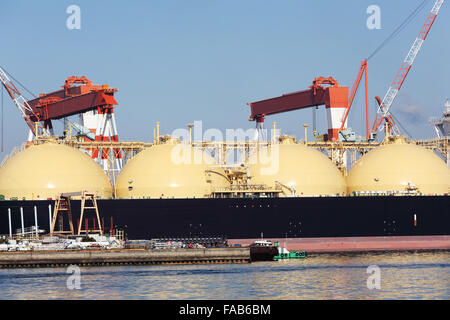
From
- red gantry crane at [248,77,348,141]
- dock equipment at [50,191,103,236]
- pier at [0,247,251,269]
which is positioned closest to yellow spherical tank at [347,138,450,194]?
red gantry crane at [248,77,348,141]

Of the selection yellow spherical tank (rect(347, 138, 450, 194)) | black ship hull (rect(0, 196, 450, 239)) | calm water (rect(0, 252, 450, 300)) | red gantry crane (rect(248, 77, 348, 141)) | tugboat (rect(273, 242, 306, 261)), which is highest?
red gantry crane (rect(248, 77, 348, 141))

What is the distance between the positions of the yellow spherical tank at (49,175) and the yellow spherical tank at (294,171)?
17637mm

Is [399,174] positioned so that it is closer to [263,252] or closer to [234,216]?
[234,216]

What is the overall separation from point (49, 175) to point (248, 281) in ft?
138

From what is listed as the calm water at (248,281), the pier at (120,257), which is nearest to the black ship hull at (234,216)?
the pier at (120,257)

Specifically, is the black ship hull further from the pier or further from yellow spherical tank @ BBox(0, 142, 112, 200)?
Answer: the pier

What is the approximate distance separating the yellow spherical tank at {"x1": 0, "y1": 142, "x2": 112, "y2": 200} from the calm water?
22.4 m

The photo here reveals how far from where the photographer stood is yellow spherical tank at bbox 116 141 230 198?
97375mm

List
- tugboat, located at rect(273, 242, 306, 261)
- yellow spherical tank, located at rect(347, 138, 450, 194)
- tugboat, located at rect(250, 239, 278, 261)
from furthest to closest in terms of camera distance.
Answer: yellow spherical tank, located at rect(347, 138, 450, 194)
tugboat, located at rect(273, 242, 306, 261)
tugboat, located at rect(250, 239, 278, 261)

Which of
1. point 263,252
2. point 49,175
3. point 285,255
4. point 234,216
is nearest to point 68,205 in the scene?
point 49,175

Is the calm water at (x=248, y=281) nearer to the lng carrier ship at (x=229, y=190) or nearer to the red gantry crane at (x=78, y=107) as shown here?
the lng carrier ship at (x=229, y=190)

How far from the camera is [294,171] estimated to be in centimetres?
10012

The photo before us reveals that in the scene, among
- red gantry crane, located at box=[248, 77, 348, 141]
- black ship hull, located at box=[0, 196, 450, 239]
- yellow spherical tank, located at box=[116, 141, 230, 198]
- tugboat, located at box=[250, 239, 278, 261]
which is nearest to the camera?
tugboat, located at box=[250, 239, 278, 261]

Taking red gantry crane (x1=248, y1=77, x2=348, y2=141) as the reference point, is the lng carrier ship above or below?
below
